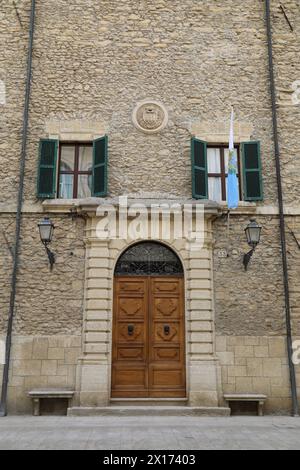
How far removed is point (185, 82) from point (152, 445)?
822cm

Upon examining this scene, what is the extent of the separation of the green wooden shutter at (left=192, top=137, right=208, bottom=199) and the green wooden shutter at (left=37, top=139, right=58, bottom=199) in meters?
3.20

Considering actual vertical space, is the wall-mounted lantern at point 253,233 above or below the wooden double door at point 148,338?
above

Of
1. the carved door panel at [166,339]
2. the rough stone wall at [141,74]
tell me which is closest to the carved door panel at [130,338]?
the carved door panel at [166,339]

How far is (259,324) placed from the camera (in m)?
9.51

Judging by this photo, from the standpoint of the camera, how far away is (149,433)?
22.5ft

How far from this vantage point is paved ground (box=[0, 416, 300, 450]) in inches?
243

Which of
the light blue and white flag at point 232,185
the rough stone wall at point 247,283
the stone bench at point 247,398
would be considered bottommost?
the stone bench at point 247,398

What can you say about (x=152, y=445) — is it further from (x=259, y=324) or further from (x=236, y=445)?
(x=259, y=324)

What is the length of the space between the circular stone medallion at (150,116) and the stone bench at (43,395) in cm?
608

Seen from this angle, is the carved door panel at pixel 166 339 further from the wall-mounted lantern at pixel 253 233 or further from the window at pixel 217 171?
the window at pixel 217 171

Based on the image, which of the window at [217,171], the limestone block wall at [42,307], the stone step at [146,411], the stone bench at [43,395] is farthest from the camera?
the window at [217,171]

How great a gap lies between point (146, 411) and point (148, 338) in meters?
1.48

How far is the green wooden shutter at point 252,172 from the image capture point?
1015 centimetres

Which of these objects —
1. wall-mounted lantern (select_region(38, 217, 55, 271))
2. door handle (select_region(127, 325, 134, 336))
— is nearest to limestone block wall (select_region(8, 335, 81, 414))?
door handle (select_region(127, 325, 134, 336))
